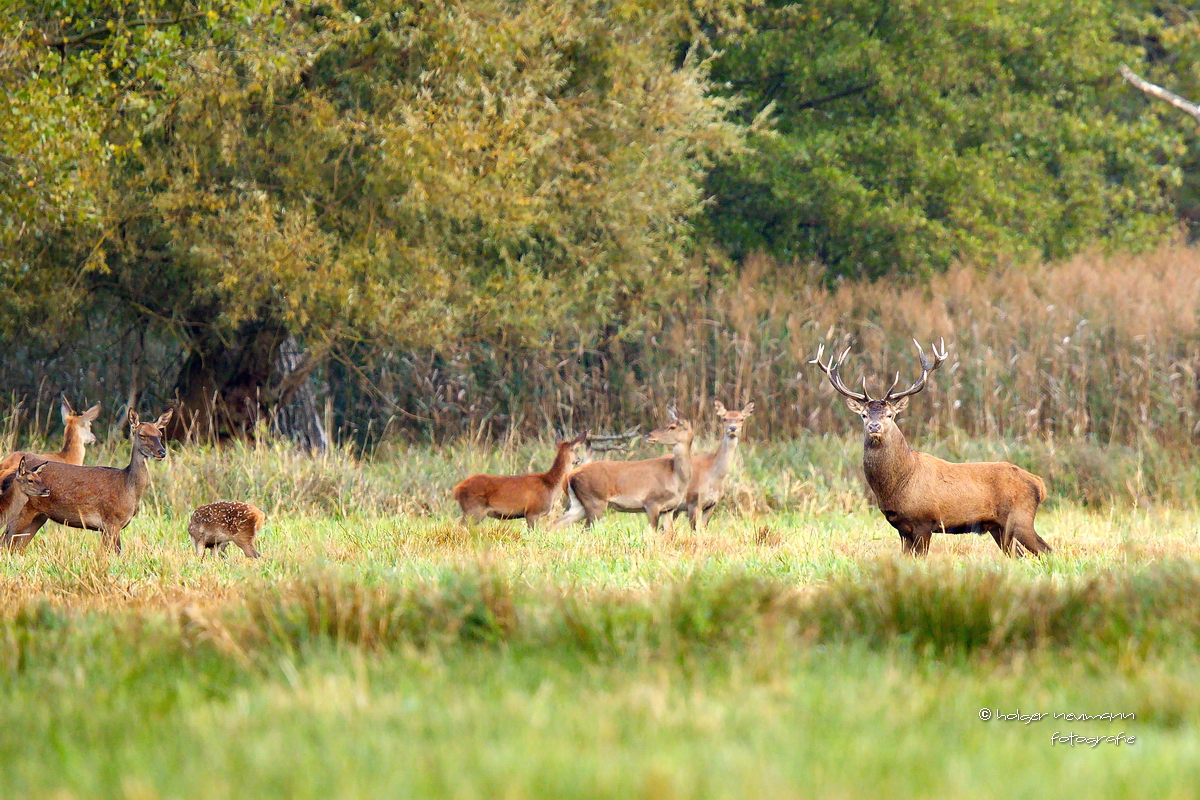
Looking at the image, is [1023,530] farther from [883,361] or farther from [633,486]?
[883,361]

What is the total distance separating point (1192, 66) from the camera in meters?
26.0

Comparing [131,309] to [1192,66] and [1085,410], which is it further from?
[1192,66]

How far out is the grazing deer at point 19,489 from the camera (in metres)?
9.49

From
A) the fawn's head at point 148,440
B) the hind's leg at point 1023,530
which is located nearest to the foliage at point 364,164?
the fawn's head at point 148,440

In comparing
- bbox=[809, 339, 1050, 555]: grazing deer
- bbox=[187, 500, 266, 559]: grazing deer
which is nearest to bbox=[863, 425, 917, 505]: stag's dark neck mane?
bbox=[809, 339, 1050, 555]: grazing deer

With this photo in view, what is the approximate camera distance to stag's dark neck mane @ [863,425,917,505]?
947cm

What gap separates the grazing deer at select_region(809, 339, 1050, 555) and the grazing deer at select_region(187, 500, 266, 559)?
155 inches

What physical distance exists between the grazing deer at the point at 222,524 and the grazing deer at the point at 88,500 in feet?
2.08

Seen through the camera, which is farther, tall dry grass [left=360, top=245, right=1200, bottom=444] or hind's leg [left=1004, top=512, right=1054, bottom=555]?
tall dry grass [left=360, top=245, right=1200, bottom=444]

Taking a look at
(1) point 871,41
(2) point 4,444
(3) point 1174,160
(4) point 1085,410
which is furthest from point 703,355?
(3) point 1174,160

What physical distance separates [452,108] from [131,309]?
4.80 meters

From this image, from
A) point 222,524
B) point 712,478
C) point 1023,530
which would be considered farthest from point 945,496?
point 222,524

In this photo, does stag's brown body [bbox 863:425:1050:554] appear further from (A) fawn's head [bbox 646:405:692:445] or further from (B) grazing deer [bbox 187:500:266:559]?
(B) grazing deer [bbox 187:500:266:559]

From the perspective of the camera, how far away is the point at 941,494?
9.41m
